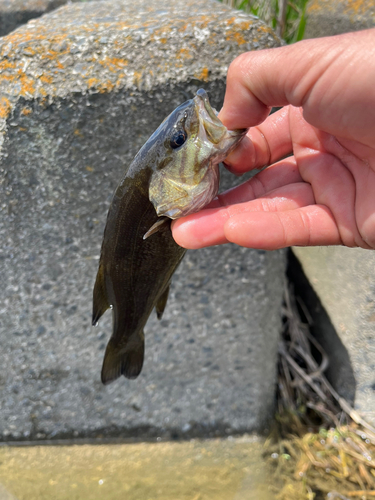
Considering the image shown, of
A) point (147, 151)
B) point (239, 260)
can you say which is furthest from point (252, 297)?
point (147, 151)

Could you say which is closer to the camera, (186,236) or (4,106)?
(186,236)

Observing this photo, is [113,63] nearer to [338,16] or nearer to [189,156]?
[189,156]

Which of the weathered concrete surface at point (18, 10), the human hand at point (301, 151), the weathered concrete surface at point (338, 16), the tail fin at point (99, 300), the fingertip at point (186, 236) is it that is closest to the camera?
the human hand at point (301, 151)

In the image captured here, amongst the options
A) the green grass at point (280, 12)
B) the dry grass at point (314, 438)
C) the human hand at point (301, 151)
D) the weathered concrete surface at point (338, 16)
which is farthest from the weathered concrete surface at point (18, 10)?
the dry grass at point (314, 438)

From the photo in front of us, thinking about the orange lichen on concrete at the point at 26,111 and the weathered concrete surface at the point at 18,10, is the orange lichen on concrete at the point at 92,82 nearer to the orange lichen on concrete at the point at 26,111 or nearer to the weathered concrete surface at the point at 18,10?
the orange lichen on concrete at the point at 26,111

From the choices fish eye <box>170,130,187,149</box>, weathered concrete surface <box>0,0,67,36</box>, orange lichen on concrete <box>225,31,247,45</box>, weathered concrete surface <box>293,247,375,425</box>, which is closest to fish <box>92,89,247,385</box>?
fish eye <box>170,130,187,149</box>

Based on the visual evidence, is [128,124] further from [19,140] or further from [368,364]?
[368,364]

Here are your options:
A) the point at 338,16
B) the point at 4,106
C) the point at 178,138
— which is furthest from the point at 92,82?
the point at 338,16
